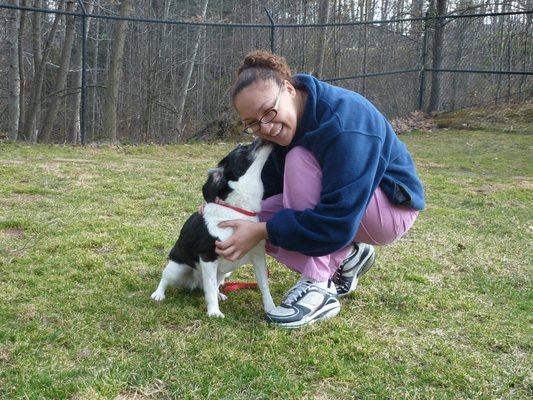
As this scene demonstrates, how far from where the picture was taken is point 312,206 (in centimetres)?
259

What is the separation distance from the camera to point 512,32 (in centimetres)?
1209

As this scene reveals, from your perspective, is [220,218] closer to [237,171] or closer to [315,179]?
[237,171]

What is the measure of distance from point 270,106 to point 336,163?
37 centimetres

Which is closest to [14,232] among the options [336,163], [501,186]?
[336,163]

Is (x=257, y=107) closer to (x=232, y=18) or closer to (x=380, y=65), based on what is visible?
(x=380, y=65)

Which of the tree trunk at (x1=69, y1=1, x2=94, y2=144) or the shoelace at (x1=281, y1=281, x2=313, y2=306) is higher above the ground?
the tree trunk at (x1=69, y1=1, x2=94, y2=144)

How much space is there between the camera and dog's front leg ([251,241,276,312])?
2807 mm

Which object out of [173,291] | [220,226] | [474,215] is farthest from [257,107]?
[474,215]

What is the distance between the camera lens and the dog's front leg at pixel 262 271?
281 cm

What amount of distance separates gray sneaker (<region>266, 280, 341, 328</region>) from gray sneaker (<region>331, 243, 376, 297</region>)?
9.5 inches

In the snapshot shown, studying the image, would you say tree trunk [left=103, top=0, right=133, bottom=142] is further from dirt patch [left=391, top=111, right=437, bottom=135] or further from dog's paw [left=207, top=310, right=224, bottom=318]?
dog's paw [left=207, top=310, right=224, bottom=318]

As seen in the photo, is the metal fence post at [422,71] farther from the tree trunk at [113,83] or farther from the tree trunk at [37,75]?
the tree trunk at [37,75]

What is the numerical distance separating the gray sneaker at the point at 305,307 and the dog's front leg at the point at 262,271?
0.36ft

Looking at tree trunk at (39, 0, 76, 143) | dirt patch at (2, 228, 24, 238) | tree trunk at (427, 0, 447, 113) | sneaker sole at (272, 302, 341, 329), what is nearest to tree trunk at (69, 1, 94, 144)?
tree trunk at (39, 0, 76, 143)
